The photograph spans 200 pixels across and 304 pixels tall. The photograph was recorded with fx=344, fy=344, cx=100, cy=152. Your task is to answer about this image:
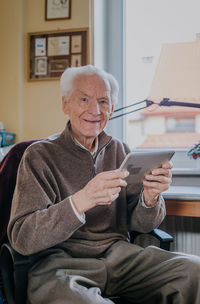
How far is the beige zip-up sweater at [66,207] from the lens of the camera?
3.48 ft

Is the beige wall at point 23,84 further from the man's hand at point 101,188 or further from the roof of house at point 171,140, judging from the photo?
the man's hand at point 101,188

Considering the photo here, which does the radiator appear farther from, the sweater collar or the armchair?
the sweater collar

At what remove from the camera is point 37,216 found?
1075 millimetres

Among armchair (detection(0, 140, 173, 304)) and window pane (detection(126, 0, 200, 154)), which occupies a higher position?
window pane (detection(126, 0, 200, 154))

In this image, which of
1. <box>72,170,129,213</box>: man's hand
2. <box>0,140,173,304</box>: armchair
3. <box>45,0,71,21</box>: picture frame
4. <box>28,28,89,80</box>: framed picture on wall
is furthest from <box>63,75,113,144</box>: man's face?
<box>45,0,71,21</box>: picture frame

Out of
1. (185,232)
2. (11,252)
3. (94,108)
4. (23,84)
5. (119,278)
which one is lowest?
(185,232)

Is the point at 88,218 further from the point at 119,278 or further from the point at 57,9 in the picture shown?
the point at 57,9

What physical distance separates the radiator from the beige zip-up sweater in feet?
2.00

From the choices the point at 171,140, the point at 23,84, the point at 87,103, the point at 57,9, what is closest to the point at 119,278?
the point at 87,103

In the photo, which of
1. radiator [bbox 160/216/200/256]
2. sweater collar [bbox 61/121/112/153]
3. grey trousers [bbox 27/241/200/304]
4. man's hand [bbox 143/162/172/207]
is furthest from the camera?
radiator [bbox 160/216/200/256]

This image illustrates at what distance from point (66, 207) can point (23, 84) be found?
1.15 meters

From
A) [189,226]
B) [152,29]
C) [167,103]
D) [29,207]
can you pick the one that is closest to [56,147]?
[29,207]

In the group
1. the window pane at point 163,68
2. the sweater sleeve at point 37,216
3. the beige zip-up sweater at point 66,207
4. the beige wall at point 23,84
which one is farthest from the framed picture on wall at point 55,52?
the sweater sleeve at point 37,216

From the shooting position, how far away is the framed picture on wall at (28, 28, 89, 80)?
1914 millimetres
